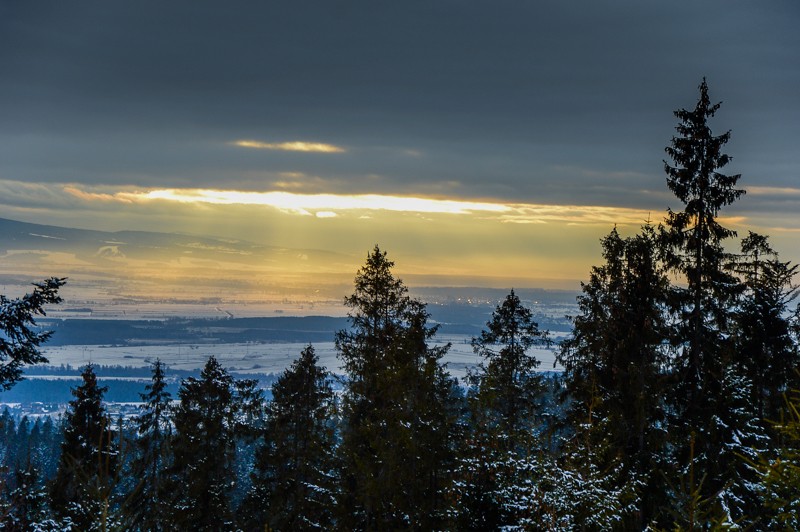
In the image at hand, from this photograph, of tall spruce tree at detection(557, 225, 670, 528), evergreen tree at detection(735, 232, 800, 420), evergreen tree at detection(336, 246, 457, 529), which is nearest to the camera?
tall spruce tree at detection(557, 225, 670, 528)

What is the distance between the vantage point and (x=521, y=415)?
25594 mm

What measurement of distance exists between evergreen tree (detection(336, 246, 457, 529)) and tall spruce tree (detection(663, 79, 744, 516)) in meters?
7.70

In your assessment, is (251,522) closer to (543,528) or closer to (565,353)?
(565,353)

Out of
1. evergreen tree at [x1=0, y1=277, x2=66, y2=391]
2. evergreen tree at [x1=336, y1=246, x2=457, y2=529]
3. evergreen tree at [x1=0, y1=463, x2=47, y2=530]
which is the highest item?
evergreen tree at [x1=0, y1=277, x2=66, y2=391]

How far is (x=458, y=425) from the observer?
2558cm

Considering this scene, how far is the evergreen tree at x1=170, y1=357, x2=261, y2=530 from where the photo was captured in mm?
28406

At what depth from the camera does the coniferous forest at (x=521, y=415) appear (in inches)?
714

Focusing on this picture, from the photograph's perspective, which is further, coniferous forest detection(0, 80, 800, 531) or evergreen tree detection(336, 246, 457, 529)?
evergreen tree detection(336, 246, 457, 529)

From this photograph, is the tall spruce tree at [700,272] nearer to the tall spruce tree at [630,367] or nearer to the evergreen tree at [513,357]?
the tall spruce tree at [630,367]

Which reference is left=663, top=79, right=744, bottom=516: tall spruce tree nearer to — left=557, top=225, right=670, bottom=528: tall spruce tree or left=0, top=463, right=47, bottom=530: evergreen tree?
left=557, top=225, right=670, bottom=528: tall spruce tree

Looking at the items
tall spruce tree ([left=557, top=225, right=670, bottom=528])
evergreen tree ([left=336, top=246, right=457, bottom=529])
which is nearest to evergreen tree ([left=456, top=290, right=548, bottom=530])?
evergreen tree ([left=336, top=246, right=457, bottom=529])

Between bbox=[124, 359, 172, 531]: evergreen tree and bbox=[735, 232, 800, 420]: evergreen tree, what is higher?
bbox=[735, 232, 800, 420]: evergreen tree

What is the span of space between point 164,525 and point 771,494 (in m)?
23.6

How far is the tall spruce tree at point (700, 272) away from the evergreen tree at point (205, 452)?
1716 centimetres
